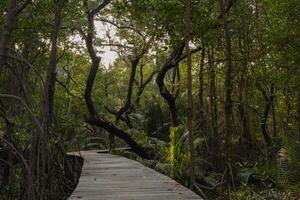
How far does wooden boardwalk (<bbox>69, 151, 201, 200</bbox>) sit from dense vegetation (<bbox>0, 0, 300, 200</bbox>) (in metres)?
0.46

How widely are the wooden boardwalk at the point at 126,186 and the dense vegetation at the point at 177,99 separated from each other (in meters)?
0.46

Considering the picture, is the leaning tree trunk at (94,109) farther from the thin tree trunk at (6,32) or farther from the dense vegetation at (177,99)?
the thin tree trunk at (6,32)

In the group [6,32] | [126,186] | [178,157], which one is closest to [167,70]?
[178,157]

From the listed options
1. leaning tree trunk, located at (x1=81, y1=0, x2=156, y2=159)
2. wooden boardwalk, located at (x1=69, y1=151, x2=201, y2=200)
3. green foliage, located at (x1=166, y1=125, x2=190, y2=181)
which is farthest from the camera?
leaning tree trunk, located at (x1=81, y1=0, x2=156, y2=159)

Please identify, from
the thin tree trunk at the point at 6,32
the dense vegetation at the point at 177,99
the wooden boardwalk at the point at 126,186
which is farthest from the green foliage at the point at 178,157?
the thin tree trunk at the point at 6,32

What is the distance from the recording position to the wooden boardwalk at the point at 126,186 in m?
4.97

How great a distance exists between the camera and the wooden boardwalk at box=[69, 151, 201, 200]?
4.97 meters

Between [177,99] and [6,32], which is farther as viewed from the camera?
[177,99]

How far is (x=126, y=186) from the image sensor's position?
5.75 m

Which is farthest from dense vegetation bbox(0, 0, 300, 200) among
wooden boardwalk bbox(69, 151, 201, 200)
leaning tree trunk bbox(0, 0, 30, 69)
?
wooden boardwalk bbox(69, 151, 201, 200)

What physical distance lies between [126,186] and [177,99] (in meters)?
9.98

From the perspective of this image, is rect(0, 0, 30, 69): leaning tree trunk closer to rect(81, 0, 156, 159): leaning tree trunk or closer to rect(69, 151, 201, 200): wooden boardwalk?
rect(69, 151, 201, 200): wooden boardwalk

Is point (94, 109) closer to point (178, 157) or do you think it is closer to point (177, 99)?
point (178, 157)

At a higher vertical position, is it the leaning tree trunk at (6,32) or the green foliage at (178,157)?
the leaning tree trunk at (6,32)
